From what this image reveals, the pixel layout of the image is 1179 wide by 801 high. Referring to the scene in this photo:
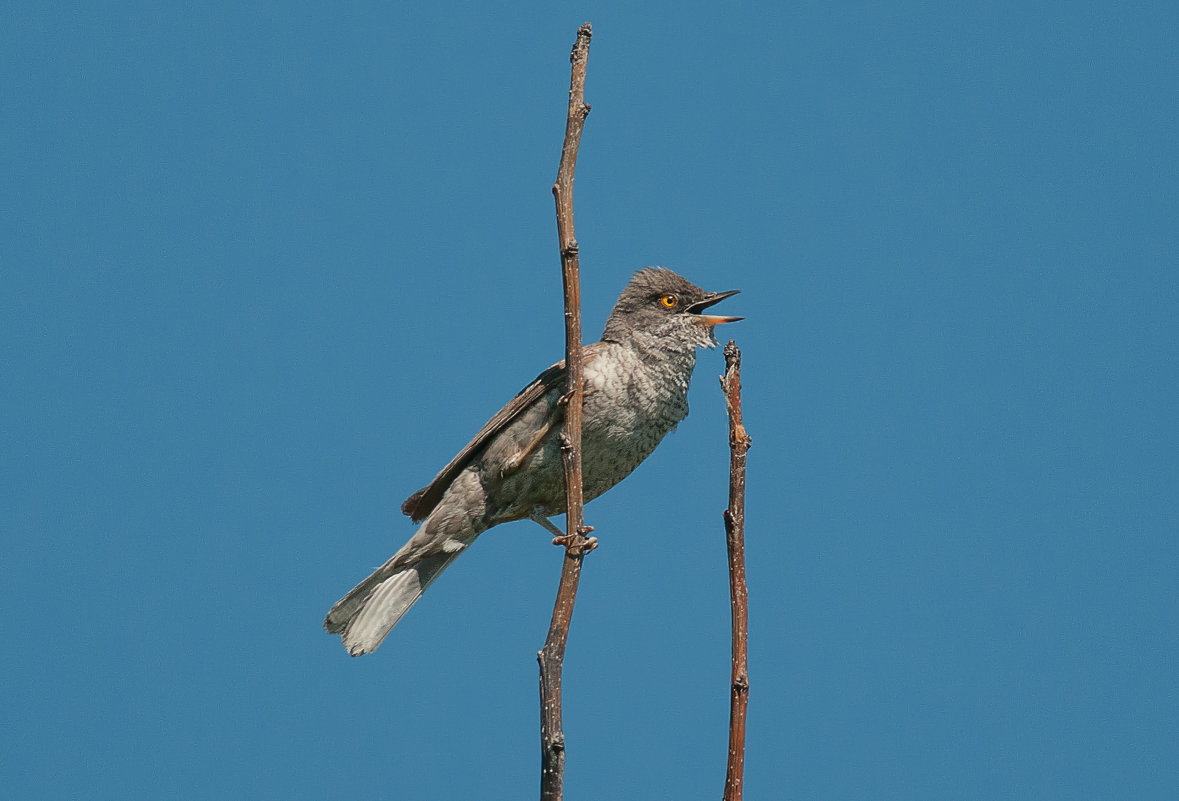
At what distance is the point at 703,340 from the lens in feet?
21.6

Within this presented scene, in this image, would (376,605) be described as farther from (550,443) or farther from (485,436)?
(550,443)

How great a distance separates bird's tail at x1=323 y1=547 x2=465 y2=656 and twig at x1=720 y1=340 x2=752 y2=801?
141 inches

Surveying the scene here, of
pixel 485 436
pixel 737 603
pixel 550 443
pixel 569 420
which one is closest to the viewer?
pixel 737 603

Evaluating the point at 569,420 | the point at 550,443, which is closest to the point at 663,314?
the point at 550,443

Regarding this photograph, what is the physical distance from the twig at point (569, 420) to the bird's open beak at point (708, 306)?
2.15 meters

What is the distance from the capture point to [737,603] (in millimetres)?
3422

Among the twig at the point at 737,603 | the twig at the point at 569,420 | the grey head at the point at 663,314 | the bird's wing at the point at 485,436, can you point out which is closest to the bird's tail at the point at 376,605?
the bird's wing at the point at 485,436

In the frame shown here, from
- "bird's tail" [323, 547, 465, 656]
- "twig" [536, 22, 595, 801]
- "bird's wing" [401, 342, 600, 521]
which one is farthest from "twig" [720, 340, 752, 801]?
"bird's tail" [323, 547, 465, 656]

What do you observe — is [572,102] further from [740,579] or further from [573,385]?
[740,579]

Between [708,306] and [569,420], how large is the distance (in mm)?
2364

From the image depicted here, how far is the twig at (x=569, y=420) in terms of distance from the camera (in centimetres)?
389

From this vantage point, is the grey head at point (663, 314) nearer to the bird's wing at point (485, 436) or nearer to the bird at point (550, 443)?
the bird at point (550, 443)

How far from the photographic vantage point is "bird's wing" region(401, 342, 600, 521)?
6324 mm

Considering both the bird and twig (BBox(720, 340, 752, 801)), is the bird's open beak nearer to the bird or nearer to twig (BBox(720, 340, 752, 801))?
the bird
